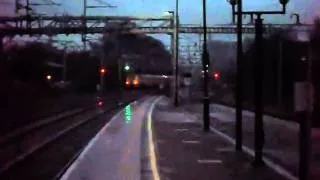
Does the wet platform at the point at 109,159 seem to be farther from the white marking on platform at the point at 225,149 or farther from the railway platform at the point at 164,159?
the white marking on platform at the point at 225,149

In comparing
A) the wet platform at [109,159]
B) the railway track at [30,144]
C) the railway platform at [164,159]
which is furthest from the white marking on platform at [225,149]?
the railway track at [30,144]

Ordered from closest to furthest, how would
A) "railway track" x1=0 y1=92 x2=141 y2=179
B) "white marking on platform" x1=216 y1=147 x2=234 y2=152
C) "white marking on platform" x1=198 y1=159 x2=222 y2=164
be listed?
1. "railway track" x1=0 y1=92 x2=141 y2=179
2. "white marking on platform" x1=198 y1=159 x2=222 y2=164
3. "white marking on platform" x1=216 y1=147 x2=234 y2=152

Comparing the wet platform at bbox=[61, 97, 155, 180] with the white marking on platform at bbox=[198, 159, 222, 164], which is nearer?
the wet platform at bbox=[61, 97, 155, 180]

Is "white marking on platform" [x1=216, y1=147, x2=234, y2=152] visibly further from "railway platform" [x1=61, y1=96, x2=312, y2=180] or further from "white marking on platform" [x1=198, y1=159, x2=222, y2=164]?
"white marking on platform" [x1=198, y1=159, x2=222, y2=164]

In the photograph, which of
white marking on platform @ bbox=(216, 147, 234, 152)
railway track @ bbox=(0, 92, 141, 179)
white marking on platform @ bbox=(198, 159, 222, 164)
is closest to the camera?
railway track @ bbox=(0, 92, 141, 179)

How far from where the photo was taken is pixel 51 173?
55.4 feet

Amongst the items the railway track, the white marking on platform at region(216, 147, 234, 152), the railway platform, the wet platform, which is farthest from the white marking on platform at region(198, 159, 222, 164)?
the railway track

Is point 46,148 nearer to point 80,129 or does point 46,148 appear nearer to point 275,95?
point 80,129

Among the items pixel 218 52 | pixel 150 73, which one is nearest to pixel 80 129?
pixel 218 52

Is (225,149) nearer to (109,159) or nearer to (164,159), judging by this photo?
(164,159)

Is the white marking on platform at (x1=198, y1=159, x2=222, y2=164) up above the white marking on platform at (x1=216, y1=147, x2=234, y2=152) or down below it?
above

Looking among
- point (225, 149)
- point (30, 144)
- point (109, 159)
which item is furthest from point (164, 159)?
point (30, 144)

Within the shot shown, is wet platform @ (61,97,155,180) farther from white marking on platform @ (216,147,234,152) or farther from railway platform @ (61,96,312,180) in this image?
white marking on platform @ (216,147,234,152)

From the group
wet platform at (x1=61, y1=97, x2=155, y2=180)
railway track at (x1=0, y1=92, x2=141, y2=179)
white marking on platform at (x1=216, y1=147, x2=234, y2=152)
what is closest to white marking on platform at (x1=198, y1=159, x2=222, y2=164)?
wet platform at (x1=61, y1=97, x2=155, y2=180)
